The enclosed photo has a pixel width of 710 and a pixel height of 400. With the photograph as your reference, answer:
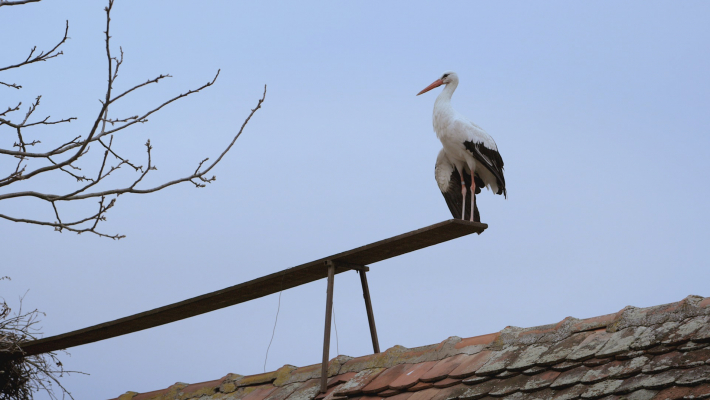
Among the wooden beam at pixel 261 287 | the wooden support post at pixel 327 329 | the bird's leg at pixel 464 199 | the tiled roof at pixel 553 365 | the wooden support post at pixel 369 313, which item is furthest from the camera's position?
the bird's leg at pixel 464 199

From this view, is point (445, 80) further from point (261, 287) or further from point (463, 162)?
point (261, 287)

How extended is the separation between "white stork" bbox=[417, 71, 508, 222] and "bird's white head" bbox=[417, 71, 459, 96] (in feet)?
1.13

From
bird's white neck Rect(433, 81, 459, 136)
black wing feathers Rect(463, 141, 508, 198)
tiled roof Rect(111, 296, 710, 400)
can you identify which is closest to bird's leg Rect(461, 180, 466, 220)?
black wing feathers Rect(463, 141, 508, 198)

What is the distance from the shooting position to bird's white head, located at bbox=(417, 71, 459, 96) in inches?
316

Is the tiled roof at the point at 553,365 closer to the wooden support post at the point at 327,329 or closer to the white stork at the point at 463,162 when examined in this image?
the wooden support post at the point at 327,329

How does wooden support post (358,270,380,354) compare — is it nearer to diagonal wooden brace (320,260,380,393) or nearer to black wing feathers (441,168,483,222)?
diagonal wooden brace (320,260,380,393)

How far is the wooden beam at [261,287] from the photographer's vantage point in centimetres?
525

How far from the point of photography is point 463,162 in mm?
7344

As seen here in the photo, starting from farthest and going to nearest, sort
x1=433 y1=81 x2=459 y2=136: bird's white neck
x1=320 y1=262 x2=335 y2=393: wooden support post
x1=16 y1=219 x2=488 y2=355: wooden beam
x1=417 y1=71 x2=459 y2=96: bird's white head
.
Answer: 1. x1=417 y1=71 x2=459 y2=96: bird's white head
2. x1=433 y1=81 x2=459 y2=136: bird's white neck
3. x1=320 y1=262 x2=335 y2=393: wooden support post
4. x1=16 y1=219 x2=488 y2=355: wooden beam

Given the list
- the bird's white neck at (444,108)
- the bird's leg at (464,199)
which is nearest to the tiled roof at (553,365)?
the bird's leg at (464,199)

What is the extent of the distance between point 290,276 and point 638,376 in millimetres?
2779

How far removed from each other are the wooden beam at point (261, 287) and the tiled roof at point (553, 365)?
0.68 metres

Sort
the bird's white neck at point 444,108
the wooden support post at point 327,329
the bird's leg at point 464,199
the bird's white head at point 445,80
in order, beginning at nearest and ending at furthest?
the wooden support post at point 327,329 < the bird's leg at point 464,199 < the bird's white neck at point 444,108 < the bird's white head at point 445,80

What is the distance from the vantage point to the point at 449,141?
718 cm
